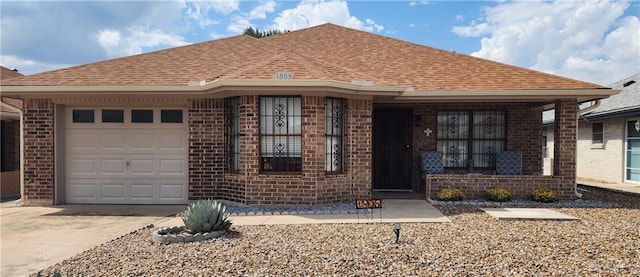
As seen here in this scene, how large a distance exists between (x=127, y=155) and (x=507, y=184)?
8497 mm

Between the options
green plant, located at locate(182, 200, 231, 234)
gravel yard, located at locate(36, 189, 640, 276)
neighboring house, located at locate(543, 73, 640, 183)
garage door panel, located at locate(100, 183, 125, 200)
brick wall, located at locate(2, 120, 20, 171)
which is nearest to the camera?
gravel yard, located at locate(36, 189, 640, 276)

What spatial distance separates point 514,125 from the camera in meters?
10.0

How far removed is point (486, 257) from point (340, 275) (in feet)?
5.93

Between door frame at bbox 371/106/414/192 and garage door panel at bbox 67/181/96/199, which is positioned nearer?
garage door panel at bbox 67/181/96/199

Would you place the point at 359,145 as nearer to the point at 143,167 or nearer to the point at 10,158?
the point at 143,167

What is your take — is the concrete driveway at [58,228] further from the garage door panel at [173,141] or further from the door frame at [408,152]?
the door frame at [408,152]

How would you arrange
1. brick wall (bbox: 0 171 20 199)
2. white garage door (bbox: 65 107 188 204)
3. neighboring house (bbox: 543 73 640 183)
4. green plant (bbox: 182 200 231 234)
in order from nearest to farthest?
green plant (bbox: 182 200 231 234)
white garage door (bbox: 65 107 188 204)
brick wall (bbox: 0 171 20 199)
neighboring house (bbox: 543 73 640 183)

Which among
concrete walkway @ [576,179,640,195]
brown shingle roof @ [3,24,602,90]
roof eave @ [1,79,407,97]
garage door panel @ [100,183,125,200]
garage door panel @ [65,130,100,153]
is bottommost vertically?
concrete walkway @ [576,179,640,195]

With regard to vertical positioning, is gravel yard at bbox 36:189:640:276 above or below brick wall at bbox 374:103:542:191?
below

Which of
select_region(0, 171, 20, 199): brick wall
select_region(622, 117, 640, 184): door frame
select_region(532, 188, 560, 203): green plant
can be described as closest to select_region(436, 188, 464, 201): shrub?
select_region(532, 188, 560, 203): green plant

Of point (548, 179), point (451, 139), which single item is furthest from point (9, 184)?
point (548, 179)

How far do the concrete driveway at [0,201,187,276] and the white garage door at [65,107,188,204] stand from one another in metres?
0.39

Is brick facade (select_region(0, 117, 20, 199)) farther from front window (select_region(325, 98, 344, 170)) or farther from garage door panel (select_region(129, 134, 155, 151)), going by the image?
front window (select_region(325, 98, 344, 170))

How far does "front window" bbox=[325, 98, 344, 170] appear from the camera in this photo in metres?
8.05
